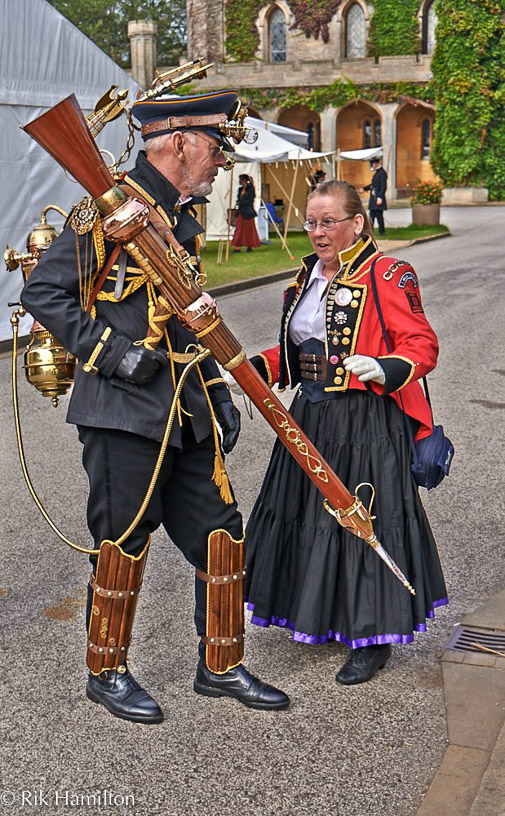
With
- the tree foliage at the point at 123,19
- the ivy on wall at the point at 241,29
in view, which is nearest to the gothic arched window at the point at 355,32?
the ivy on wall at the point at 241,29

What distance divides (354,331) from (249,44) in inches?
1969

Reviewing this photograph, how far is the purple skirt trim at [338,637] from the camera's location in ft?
12.8

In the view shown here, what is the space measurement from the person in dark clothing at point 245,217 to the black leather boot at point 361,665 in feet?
63.9

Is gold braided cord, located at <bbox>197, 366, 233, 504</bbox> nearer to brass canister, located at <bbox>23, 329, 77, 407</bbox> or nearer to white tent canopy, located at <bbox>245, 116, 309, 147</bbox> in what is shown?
brass canister, located at <bbox>23, 329, 77, 407</bbox>

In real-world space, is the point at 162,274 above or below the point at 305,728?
above

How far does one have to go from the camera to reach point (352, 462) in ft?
13.1

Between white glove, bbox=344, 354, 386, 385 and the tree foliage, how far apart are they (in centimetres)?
6971

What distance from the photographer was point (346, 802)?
3.16 meters

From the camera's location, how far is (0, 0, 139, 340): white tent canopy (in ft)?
39.4

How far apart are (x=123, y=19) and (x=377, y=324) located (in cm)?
7372

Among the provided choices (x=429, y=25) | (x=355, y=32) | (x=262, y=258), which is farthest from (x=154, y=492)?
(x=355, y=32)

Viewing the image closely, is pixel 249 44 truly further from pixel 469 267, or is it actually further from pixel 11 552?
pixel 11 552

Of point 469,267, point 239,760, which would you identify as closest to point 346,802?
Result: point 239,760

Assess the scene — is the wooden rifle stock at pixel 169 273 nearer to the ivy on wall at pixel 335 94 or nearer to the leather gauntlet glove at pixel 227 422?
the leather gauntlet glove at pixel 227 422
